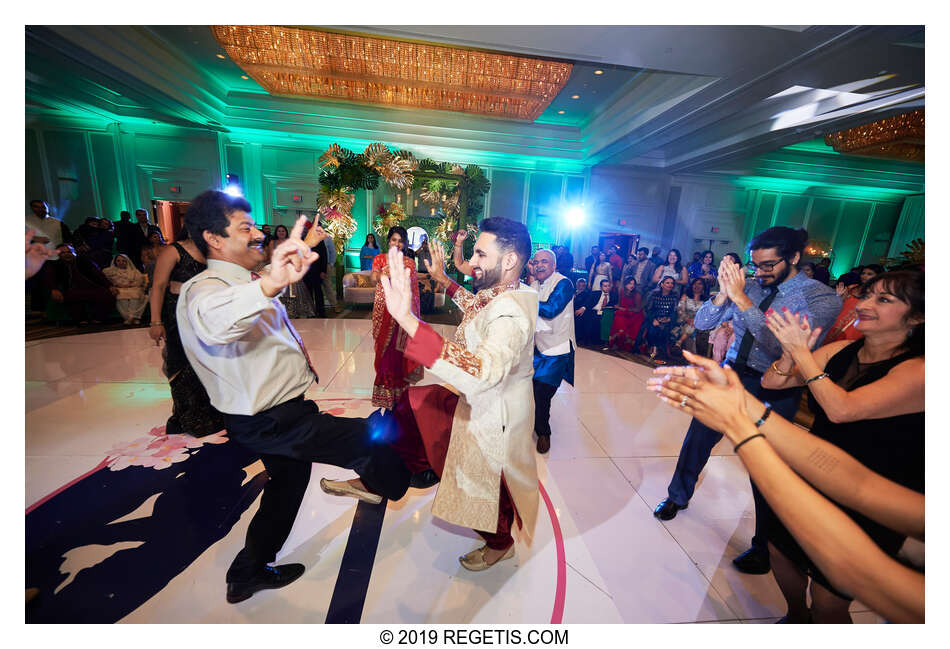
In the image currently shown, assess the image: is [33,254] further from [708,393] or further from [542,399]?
[542,399]

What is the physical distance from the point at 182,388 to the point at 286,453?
1770mm

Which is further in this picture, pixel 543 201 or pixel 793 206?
pixel 793 206

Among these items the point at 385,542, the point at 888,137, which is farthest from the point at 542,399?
the point at 888,137

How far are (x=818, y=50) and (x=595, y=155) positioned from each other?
505 cm

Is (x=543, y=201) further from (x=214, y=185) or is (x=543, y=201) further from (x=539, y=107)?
(x=214, y=185)

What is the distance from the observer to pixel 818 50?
3.79m

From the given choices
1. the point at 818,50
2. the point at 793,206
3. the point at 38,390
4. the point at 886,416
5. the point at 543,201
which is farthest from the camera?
the point at 793,206

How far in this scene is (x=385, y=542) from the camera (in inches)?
72.6

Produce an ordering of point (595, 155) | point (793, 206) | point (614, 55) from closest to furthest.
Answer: point (614, 55) < point (595, 155) < point (793, 206)

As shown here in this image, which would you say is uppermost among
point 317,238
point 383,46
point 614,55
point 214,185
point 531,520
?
point 383,46

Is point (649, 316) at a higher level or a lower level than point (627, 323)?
higher

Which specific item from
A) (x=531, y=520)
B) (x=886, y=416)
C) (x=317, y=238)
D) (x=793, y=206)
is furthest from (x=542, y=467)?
(x=793, y=206)

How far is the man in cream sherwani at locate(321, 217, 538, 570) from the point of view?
1442mm

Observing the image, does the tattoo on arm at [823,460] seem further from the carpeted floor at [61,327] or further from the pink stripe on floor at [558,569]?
the carpeted floor at [61,327]
